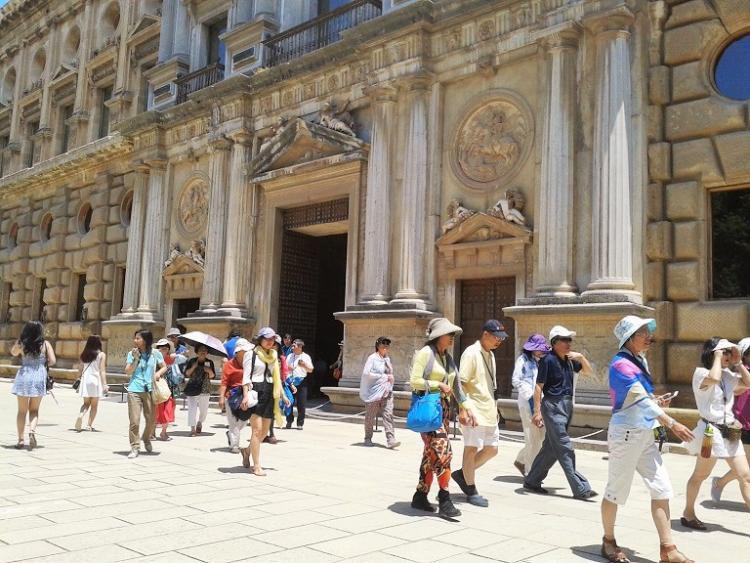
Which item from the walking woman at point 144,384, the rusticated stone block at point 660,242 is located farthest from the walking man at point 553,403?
the walking woman at point 144,384

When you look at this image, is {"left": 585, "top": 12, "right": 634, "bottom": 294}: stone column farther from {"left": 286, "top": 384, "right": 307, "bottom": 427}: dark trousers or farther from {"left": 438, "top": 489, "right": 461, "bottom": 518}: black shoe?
{"left": 438, "top": 489, "right": 461, "bottom": 518}: black shoe

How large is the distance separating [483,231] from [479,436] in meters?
7.09

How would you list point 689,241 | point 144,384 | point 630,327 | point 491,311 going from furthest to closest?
point 491,311 → point 689,241 → point 144,384 → point 630,327

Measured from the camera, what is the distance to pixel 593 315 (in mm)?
11188

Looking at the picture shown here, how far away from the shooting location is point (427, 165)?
1446 cm

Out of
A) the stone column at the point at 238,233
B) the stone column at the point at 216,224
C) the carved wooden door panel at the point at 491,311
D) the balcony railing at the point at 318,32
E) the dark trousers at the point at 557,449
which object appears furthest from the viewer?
the stone column at the point at 216,224

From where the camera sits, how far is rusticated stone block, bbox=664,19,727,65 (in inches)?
459

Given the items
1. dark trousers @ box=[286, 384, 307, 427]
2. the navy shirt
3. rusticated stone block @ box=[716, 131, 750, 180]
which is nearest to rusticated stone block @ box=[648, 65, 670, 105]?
rusticated stone block @ box=[716, 131, 750, 180]

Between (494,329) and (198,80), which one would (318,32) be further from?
(494,329)

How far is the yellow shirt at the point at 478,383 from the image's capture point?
6996 millimetres

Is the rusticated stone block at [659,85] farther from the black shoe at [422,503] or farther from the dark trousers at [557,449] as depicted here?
the black shoe at [422,503]

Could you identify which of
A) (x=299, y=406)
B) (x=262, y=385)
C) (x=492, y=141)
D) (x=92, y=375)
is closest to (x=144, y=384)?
(x=262, y=385)

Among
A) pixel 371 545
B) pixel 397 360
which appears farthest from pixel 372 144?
pixel 371 545

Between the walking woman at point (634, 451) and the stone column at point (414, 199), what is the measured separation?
28.7 feet
